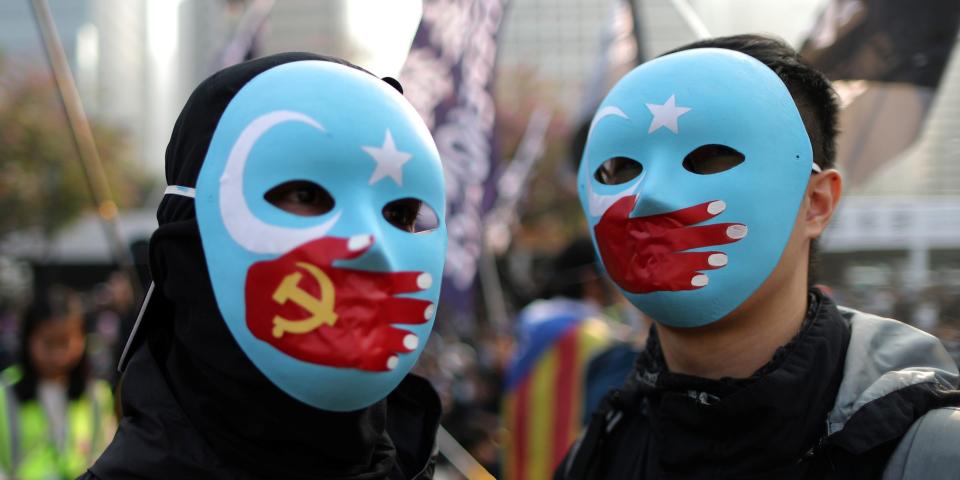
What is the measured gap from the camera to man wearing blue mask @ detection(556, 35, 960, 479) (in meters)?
2.06

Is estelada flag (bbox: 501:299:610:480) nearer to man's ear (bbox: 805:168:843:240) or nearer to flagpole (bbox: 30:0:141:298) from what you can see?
man's ear (bbox: 805:168:843:240)

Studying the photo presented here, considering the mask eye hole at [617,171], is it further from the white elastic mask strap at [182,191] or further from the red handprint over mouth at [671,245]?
the white elastic mask strap at [182,191]

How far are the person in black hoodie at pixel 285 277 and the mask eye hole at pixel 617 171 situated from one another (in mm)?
589

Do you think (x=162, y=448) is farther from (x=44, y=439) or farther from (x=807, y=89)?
(x=44, y=439)

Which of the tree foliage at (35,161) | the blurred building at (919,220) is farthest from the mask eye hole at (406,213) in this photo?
the tree foliage at (35,161)

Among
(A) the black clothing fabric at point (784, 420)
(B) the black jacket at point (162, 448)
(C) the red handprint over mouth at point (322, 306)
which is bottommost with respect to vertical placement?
(A) the black clothing fabric at point (784, 420)

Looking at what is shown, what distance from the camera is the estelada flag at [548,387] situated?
4367mm

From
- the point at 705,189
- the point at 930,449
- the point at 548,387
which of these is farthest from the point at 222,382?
the point at 548,387

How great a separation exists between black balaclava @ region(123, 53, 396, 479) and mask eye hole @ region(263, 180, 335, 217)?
0.19 metres

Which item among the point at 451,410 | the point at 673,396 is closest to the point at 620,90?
the point at 673,396

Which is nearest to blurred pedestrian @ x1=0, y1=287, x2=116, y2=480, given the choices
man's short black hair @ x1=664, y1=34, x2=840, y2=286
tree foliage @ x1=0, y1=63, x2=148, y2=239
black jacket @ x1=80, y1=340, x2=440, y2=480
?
black jacket @ x1=80, y1=340, x2=440, y2=480

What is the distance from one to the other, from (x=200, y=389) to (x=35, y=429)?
3265 millimetres

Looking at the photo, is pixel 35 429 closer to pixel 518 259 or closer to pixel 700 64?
pixel 700 64

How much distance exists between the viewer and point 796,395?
2.07 meters
